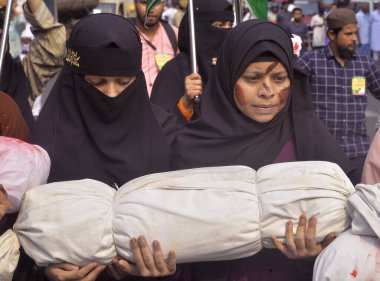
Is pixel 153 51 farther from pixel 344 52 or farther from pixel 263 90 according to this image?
pixel 263 90

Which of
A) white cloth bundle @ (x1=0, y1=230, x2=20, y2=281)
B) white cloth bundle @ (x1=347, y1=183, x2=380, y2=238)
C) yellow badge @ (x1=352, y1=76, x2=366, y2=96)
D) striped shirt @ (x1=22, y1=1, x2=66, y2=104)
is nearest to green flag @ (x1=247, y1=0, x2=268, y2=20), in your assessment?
striped shirt @ (x1=22, y1=1, x2=66, y2=104)

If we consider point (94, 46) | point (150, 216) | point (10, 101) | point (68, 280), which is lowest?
point (68, 280)

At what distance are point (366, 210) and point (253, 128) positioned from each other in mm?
710

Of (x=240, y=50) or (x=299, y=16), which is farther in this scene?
(x=299, y=16)

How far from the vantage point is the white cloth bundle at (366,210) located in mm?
2008

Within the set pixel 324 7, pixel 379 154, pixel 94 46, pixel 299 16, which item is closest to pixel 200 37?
pixel 94 46

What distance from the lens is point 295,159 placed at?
2.61m

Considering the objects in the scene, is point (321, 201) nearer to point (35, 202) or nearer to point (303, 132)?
point (303, 132)

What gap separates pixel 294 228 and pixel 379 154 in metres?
0.41

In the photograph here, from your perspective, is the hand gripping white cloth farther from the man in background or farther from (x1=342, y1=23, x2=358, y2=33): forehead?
(x1=342, y1=23, x2=358, y2=33): forehead

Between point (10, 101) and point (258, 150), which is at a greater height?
point (10, 101)

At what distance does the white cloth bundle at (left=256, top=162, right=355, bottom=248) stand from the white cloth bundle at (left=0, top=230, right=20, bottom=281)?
718 millimetres

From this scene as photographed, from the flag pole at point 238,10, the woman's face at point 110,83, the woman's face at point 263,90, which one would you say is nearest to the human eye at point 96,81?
the woman's face at point 110,83

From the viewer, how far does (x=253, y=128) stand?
8.70 feet
